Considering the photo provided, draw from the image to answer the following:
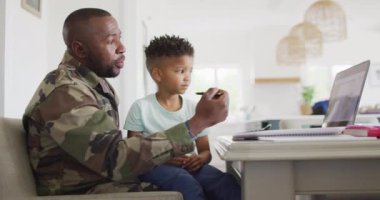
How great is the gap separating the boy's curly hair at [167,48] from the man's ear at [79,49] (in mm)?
430

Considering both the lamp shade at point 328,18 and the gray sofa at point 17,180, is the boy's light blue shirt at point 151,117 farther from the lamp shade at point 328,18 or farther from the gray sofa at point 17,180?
the lamp shade at point 328,18

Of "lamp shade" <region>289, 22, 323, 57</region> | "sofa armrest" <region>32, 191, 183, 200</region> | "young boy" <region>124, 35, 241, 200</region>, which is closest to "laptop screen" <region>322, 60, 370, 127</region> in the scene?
"young boy" <region>124, 35, 241, 200</region>

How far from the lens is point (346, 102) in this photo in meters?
1.33

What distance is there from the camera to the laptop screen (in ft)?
4.02

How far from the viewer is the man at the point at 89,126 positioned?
0.86 metres

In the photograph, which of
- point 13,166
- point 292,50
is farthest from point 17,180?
point 292,50

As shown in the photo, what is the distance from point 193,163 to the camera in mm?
1230

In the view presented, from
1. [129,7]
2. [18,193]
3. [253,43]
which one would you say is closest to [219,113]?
[18,193]

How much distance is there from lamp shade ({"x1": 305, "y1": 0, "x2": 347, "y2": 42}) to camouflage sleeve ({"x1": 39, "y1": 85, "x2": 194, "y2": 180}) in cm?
357

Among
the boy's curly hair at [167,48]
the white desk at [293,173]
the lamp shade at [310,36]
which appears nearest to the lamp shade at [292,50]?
the lamp shade at [310,36]

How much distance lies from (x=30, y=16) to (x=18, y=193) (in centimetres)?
201

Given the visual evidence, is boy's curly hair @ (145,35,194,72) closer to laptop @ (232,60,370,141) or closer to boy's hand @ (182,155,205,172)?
boy's hand @ (182,155,205,172)

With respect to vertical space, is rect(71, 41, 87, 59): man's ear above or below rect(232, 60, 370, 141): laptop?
above

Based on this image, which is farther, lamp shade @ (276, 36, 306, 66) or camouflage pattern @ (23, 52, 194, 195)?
lamp shade @ (276, 36, 306, 66)
